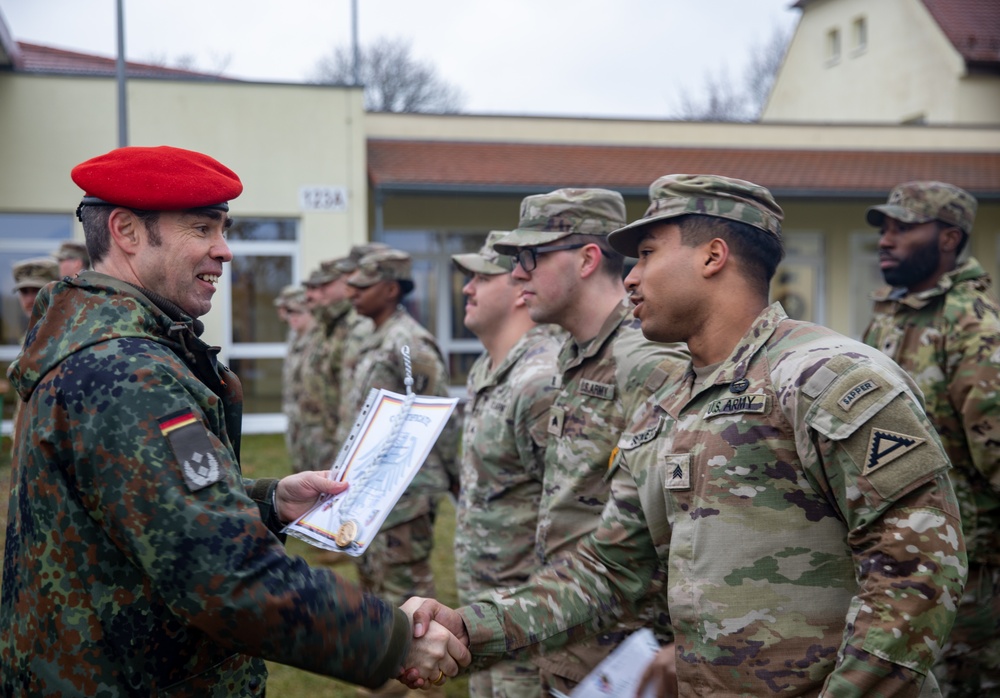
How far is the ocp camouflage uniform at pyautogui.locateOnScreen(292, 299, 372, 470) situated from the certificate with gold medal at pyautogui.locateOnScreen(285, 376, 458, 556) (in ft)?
16.7

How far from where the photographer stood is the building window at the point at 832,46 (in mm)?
27672

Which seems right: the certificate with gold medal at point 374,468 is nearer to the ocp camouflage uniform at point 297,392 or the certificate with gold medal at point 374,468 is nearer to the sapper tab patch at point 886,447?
the sapper tab patch at point 886,447

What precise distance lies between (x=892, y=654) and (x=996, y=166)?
19.3 metres

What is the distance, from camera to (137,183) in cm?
215

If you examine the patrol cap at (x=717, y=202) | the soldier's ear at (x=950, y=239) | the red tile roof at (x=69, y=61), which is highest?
the red tile roof at (x=69, y=61)

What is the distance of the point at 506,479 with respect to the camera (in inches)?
156

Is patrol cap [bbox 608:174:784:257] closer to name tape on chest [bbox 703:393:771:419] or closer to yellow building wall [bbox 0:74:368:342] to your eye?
name tape on chest [bbox 703:393:771:419]

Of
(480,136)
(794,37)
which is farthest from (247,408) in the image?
(794,37)

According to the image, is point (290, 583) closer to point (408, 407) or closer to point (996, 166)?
point (408, 407)

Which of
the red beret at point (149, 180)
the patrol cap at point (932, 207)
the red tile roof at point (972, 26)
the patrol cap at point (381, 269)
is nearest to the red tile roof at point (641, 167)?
the red tile roof at point (972, 26)

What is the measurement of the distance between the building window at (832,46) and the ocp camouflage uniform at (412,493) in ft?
83.0

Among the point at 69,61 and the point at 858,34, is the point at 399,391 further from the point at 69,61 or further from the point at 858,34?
the point at 858,34

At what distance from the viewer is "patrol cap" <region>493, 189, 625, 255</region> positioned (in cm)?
379

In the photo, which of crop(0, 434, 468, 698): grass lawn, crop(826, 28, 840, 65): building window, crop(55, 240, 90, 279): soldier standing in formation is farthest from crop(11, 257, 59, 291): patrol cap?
crop(826, 28, 840, 65): building window
